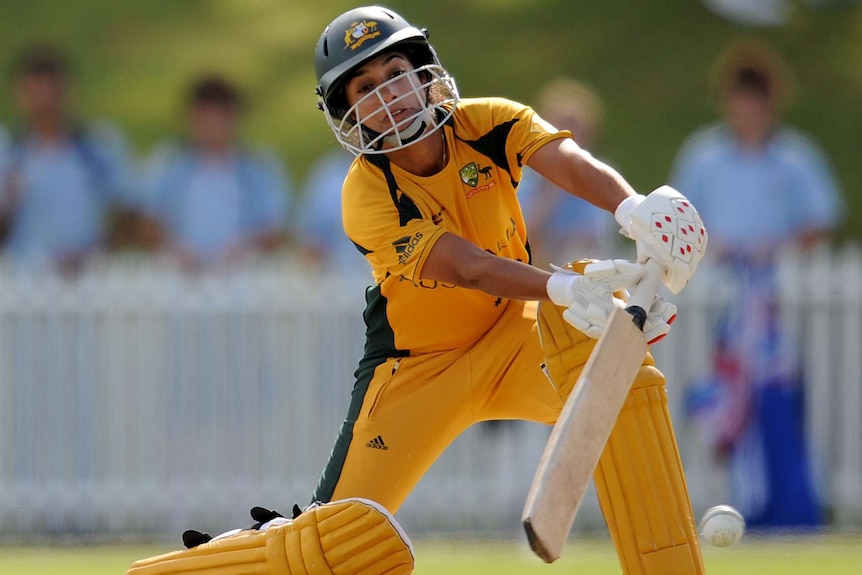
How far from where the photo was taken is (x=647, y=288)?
304cm

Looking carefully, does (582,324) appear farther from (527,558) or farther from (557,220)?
(557,220)

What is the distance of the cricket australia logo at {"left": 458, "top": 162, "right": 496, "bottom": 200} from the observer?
3.49 meters

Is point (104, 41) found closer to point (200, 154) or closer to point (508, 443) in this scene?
point (200, 154)

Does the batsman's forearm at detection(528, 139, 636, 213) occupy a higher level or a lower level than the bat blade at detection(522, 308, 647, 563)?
higher

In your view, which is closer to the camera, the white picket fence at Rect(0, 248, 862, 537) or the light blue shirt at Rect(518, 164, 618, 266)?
the light blue shirt at Rect(518, 164, 618, 266)

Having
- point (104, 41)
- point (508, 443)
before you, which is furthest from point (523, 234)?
point (104, 41)

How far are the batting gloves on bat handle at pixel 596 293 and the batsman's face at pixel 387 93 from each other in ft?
1.87

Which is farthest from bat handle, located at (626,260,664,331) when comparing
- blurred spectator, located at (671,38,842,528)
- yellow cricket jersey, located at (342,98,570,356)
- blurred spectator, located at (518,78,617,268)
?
blurred spectator, located at (671,38,842,528)

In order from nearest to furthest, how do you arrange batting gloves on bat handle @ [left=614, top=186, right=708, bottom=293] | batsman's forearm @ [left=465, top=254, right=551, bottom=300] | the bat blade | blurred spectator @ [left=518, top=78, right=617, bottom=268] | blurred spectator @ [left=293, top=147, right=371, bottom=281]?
1. the bat blade
2. batting gloves on bat handle @ [left=614, top=186, right=708, bottom=293]
3. batsman's forearm @ [left=465, top=254, right=551, bottom=300]
4. blurred spectator @ [left=518, top=78, right=617, bottom=268]
5. blurred spectator @ [left=293, top=147, right=371, bottom=281]

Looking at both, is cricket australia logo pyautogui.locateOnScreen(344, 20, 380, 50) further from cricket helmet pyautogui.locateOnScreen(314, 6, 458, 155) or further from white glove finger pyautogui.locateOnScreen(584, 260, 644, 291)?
white glove finger pyautogui.locateOnScreen(584, 260, 644, 291)

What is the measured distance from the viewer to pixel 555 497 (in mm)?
2805

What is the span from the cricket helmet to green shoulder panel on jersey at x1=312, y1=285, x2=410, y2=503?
43cm

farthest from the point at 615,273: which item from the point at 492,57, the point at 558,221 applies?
the point at 492,57

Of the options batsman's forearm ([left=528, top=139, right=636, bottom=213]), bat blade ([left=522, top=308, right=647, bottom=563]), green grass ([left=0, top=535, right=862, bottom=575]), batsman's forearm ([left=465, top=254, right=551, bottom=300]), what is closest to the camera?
bat blade ([left=522, top=308, right=647, bottom=563])
